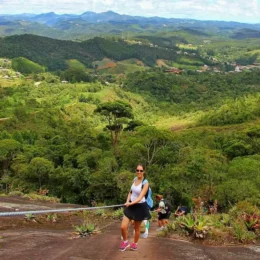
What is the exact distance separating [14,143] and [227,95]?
9694 centimetres

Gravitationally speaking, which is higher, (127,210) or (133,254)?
(127,210)

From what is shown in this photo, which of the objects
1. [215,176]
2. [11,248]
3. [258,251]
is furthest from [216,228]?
[215,176]

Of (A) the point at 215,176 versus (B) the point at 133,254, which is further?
(A) the point at 215,176

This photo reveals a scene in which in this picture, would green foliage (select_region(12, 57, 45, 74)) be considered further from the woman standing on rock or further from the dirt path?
the woman standing on rock

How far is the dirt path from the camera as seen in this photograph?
7.38 m

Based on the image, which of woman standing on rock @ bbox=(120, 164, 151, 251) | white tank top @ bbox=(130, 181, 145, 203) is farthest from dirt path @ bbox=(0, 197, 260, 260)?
white tank top @ bbox=(130, 181, 145, 203)

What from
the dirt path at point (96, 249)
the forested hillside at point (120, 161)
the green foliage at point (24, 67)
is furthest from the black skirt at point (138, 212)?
the green foliage at point (24, 67)

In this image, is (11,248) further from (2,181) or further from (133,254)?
(2,181)

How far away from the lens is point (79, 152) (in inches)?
1291

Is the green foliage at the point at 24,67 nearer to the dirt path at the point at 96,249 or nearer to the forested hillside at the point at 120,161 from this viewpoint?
the forested hillside at the point at 120,161

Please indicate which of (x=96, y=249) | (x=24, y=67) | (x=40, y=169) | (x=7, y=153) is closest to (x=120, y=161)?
(x=40, y=169)

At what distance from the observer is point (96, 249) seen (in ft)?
26.2

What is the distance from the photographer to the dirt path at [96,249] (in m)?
7.38

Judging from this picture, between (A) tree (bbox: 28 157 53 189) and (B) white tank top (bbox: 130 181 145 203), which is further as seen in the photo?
(A) tree (bbox: 28 157 53 189)
